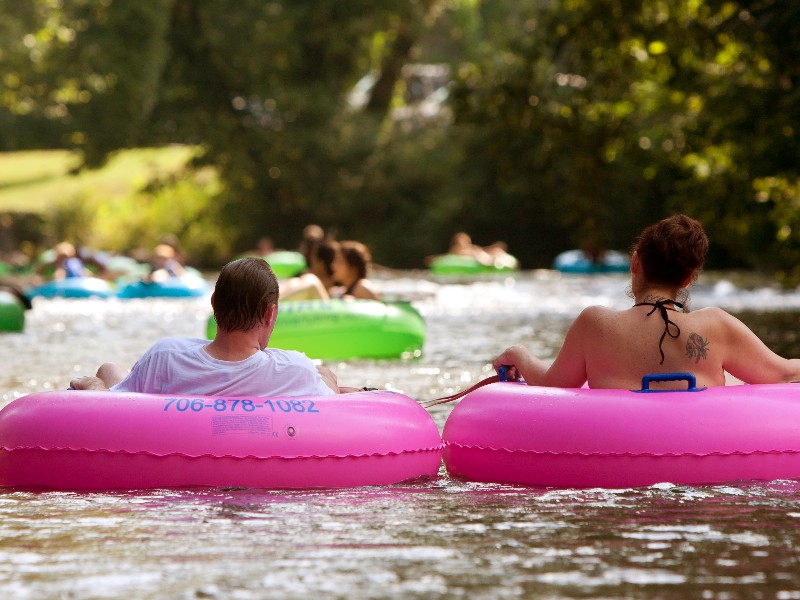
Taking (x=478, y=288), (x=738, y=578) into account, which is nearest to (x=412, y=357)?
(x=738, y=578)

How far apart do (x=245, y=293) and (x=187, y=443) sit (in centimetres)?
62

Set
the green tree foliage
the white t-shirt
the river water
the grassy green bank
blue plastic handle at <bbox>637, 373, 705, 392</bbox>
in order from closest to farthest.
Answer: the river water → blue plastic handle at <bbox>637, 373, 705, 392</bbox> → the white t-shirt → the green tree foliage → the grassy green bank

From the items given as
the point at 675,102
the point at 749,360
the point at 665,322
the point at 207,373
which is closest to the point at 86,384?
the point at 207,373

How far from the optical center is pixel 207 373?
5.96 metres

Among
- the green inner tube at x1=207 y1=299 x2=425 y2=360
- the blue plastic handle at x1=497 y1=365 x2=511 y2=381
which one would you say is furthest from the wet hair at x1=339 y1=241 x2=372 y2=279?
the blue plastic handle at x1=497 y1=365 x2=511 y2=381

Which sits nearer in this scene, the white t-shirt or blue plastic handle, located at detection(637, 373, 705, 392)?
blue plastic handle, located at detection(637, 373, 705, 392)

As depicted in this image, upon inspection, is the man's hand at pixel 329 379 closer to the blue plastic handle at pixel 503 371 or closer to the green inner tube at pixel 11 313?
the blue plastic handle at pixel 503 371

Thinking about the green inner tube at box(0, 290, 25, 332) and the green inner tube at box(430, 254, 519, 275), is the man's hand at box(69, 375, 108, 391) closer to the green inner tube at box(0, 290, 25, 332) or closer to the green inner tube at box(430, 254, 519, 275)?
the green inner tube at box(0, 290, 25, 332)

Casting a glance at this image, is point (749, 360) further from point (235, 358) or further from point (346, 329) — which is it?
point (346, 329)

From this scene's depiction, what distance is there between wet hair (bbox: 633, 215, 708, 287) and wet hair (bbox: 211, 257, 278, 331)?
56.9 inches

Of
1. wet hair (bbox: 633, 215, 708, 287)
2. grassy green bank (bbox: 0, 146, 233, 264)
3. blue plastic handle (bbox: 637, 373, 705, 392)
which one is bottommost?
blue plastic handle (bbox: 637, 373, 705, 392)

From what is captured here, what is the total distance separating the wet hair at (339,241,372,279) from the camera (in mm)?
12497

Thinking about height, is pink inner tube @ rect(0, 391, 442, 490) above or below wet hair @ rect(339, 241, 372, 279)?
below

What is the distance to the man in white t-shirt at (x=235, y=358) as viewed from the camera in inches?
228
